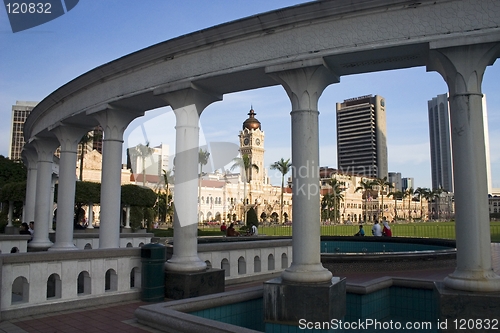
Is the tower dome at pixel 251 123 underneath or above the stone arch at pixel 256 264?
→ above

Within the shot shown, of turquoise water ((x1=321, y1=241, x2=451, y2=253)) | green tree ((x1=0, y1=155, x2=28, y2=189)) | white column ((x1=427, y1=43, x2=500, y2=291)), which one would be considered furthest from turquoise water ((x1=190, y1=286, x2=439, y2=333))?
green tree ((x1=0, y1=155, x2=28, y2=189))

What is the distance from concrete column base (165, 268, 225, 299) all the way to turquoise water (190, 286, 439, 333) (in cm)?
145

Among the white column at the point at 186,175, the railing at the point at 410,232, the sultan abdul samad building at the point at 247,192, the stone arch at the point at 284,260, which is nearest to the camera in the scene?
the white column at the point at 186,175

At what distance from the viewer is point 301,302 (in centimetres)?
721

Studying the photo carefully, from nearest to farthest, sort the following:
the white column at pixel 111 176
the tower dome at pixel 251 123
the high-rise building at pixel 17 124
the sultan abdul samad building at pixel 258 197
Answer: the white column at pixel 111 176 → the sultan abdul samad building at pixel 258 197 → the high-rise building at pixel 17 124 → the tower dome at pixel 251 123

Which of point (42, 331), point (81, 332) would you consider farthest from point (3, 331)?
point (81, 332)

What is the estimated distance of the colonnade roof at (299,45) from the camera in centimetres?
689

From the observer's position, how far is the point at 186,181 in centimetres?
946

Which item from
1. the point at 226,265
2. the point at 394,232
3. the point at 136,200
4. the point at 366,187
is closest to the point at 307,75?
the point at 226,265

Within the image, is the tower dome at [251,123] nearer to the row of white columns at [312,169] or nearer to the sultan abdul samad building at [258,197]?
the sultan abdul samad building at [258,197]

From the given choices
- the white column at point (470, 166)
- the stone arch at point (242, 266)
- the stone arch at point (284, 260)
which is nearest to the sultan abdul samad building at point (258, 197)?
the stone arch at point (284, 260)

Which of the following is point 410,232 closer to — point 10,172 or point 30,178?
point 30,178

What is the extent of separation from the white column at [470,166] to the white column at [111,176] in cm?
747

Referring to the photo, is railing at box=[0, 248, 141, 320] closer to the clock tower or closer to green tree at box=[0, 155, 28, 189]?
green tree at box=[0, 155, 28, 189]
